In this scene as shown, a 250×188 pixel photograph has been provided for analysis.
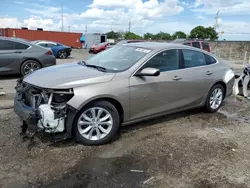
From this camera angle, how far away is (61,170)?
3.22 meters

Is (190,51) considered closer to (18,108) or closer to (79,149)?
(79,149)

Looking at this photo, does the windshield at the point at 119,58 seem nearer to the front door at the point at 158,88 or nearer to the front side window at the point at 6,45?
the front door at the point at 158,88

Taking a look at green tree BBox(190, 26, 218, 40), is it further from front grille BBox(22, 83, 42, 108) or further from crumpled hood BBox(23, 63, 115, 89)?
front grille BBox(22, 83, 42, 108)

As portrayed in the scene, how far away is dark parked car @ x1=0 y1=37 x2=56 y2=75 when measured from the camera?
8.51 m

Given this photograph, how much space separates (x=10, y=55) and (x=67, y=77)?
567 centimetres

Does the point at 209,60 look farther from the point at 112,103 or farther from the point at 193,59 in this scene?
the point at 112,103

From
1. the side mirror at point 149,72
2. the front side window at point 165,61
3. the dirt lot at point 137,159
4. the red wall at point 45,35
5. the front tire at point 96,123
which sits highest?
the red wall at point 45,35

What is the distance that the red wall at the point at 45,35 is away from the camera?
3503cm

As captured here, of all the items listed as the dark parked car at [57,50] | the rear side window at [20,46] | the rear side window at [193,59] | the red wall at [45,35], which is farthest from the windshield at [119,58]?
the red wall at [45,35]

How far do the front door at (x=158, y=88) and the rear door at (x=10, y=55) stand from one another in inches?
234

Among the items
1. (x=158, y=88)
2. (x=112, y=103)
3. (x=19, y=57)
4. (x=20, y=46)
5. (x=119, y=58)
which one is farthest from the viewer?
(x=20, y=46)

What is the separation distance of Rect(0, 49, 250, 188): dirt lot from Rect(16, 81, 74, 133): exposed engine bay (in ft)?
1.35

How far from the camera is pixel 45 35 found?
35906 millimetres

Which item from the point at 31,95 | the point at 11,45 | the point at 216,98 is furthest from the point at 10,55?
the point at 216,98
